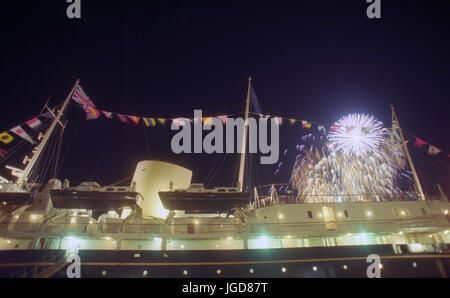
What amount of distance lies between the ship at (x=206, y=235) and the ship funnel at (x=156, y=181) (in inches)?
3.6

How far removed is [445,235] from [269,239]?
1326 cm

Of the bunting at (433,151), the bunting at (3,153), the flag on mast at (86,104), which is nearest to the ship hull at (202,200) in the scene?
the flag on mast at (86,104)

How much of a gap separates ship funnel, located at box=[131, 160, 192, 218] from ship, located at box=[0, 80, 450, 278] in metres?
0.09

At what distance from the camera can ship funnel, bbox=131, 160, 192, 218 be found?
759 inches

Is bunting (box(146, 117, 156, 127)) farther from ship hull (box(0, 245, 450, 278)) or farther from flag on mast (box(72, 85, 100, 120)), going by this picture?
ship hull (box(0, 245, 450, 278))

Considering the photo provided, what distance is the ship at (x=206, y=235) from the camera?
40.3ft

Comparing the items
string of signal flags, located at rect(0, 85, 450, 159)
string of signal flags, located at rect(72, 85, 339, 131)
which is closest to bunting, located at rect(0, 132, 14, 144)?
string of signal flags, located at rect(0, 85, 450, 159)

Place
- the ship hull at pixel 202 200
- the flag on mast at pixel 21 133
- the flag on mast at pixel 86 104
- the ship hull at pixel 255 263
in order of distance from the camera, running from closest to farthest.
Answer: the ship hull at pixel 255 263 → the ship hull at pixel 202 200 → the flag on mast at pixel 21 133 → the flag on mast at pixel 86 104

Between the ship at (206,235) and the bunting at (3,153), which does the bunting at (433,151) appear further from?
the bunting at (3,153)

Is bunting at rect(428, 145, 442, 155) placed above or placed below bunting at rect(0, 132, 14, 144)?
below

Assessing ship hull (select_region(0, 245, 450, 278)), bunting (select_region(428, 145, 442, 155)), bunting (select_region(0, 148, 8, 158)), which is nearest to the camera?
ship hull (select_region(0, 245, 450, 278))

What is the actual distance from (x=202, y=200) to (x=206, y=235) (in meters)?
2.72
